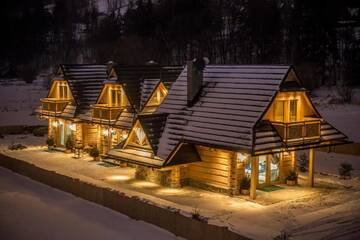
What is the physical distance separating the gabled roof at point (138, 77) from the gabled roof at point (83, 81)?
10.5 ft

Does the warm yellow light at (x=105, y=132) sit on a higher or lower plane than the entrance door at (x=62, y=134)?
higher

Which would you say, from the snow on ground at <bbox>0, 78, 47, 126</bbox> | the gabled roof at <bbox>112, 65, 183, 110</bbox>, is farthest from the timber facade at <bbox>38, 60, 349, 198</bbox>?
the snow on ground at <bbox>0, 78, 47, 126</bbox>

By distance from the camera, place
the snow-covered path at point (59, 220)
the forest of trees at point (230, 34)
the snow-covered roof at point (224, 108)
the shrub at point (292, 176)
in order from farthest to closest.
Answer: the forest of trees at point (230, 34) → the shrub at point (292, 176) → the snow-covered roof at point (224, 108) → the snow-covered path at point (59, 220)

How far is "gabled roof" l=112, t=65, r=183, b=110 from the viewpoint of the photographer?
28.4 metres

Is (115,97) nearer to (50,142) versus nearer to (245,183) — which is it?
(50,142)

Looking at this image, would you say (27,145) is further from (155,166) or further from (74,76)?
(155,166)

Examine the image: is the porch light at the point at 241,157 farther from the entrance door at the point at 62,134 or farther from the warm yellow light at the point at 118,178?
the entrance door at the point at 62,134

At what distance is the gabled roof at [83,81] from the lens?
3112 cm

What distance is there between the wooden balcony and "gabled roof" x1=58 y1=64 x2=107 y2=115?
2049 millimetres

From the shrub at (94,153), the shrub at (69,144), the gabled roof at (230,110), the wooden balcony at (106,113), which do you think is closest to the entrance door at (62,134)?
the shrub at (69,144)

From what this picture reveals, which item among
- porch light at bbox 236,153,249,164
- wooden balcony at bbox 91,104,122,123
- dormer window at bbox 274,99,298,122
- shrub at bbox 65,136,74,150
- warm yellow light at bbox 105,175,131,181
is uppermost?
dormer window at bbox 274,99,298,122

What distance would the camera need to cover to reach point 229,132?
21109 mm

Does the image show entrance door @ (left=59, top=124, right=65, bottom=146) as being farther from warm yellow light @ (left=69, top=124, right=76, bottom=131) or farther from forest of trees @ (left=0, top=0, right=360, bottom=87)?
forest of trees @ (left=0, top=0, right=360, bottom=87)

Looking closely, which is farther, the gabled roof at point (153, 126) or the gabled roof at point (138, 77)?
the gabled roof at point (138, 77)
